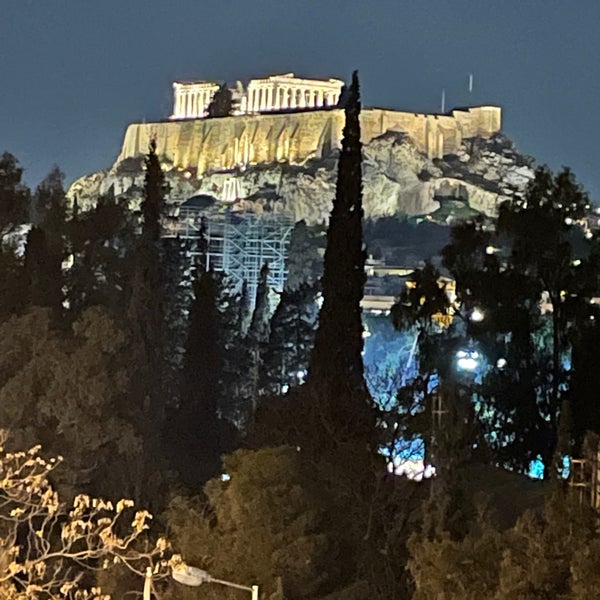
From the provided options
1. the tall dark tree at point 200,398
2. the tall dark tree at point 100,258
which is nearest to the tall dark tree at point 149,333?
the tall dark tree at point 200,398

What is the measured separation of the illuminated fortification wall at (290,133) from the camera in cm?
8919

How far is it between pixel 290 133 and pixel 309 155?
7.55 ft

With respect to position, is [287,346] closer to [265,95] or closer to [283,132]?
[283,132]

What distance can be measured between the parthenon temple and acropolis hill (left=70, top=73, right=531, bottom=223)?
0.07m

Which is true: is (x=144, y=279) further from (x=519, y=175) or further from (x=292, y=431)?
(x=519, y=175)

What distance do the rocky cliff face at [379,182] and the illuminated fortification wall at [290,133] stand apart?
0.89 meters

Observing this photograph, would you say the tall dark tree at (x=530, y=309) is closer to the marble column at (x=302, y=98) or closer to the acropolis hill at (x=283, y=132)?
the acropolis hill at (x=283, y=132)

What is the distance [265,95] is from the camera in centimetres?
9575

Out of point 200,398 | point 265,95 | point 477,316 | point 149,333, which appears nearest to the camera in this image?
point 477,316

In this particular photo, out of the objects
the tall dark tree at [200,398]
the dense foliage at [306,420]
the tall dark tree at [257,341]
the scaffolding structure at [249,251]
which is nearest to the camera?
the dense foliage at [306,420]

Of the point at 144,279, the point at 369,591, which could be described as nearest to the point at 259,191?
the point at 144,279

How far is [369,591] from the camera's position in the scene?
1205 centimetres

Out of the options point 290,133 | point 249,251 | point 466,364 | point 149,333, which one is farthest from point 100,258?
point 290,133

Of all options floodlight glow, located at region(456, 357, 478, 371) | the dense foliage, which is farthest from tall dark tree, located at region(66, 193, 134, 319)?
floodlight glow, located at region(456, 357, 478, 371)
